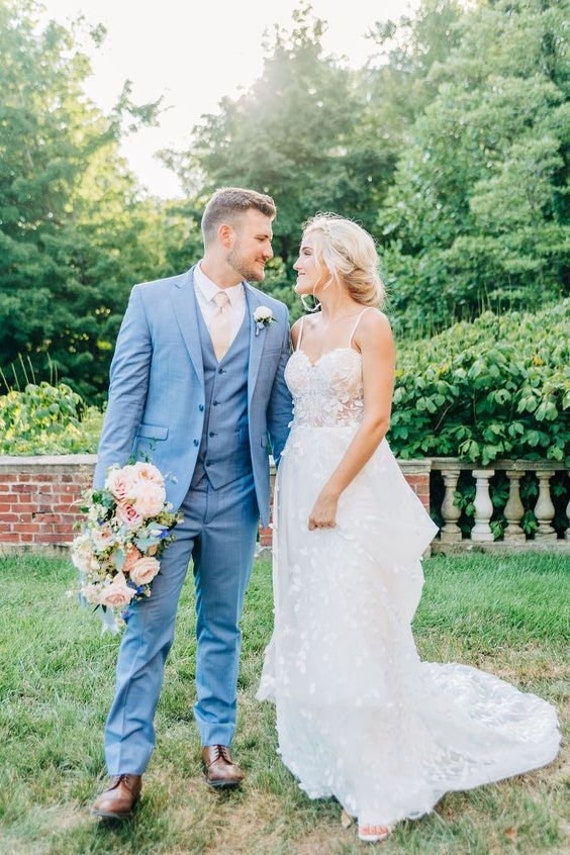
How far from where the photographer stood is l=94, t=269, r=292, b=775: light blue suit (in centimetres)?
294

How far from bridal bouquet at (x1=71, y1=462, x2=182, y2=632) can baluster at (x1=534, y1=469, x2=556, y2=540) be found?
394cm

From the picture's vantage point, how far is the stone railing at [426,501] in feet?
19.6

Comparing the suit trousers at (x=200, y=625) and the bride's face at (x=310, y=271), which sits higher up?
the bride's face at (x=310, y=271)

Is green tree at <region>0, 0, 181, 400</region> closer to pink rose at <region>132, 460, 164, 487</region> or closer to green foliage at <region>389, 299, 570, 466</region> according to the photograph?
green foliage at <region>389, 299, 570, 466</region>

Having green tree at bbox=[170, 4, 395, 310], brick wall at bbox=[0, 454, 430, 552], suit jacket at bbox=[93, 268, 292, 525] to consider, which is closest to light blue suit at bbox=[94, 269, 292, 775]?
suit jacket at bbox=[93, 268, 292, 525]

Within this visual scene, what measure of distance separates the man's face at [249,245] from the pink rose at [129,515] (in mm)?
1058

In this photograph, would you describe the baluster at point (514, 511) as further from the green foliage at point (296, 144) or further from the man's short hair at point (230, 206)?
the green foliage at point (296, 144)

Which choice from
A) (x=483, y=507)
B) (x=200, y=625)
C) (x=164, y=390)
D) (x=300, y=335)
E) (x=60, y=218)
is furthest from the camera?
(x=60, y=218)

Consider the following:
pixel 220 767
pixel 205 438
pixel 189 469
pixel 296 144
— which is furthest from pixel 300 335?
pixel 296 144

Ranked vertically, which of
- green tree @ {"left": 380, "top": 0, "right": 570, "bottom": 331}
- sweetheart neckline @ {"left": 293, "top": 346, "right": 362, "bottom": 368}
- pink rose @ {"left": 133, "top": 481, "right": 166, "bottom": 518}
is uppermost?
green tree @ {"left": 380, "top": 0, "right": 570, "bottom": 331}

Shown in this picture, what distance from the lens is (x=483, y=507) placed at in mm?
6000

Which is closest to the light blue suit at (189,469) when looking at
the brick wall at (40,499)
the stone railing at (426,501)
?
the stone railing at (426,501)

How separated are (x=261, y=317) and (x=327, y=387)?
387 mm

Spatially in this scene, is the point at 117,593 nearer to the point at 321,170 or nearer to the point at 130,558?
the point at 130,558
